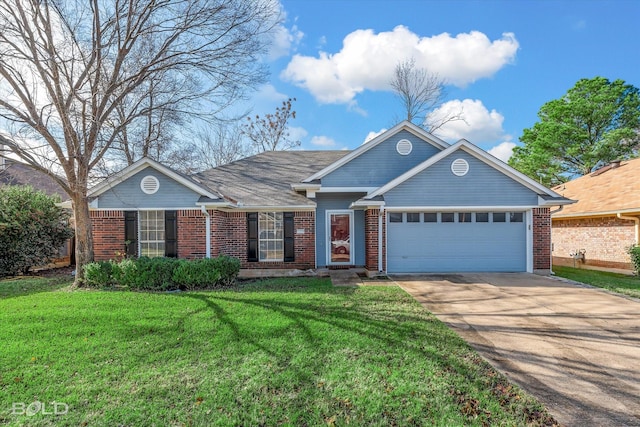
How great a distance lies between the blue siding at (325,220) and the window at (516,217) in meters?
5.13

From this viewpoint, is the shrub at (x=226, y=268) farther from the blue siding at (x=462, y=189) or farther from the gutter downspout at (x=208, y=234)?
the blue siding at (x=462, y=189)

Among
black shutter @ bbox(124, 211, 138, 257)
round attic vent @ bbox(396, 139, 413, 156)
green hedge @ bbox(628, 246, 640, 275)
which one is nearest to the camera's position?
black shutter @ bbox(124, 211, 138, 257)

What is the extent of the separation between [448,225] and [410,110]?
14.9m

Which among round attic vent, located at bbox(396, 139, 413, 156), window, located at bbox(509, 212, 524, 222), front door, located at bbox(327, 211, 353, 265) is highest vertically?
round attic vent, located at bbox(396, 139, 413, 156)

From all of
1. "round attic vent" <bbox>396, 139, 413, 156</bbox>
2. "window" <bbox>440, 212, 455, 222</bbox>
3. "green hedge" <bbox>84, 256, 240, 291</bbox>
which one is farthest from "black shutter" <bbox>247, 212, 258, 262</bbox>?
"window" <bbox>440, 212, 455, 222</bbox>

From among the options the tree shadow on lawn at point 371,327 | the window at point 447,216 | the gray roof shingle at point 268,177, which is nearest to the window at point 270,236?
the gray roof shingle at point 268,177

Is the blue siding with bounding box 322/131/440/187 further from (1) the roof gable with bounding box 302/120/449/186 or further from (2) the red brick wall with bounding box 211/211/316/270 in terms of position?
(2) the red brick wall with bounding box 211/211/316/270

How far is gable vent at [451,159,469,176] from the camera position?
35.5ft

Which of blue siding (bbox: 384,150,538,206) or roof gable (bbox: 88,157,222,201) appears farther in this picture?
blue siding (bbox: 384,150,538,206)

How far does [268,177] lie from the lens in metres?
13.8

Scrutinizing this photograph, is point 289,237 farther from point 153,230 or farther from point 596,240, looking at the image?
point 596,240

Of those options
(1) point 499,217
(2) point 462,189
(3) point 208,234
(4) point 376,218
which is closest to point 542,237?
(1) point 499,217

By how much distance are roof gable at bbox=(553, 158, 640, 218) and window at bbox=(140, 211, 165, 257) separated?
54.8 ft

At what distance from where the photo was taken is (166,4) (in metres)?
9.71
